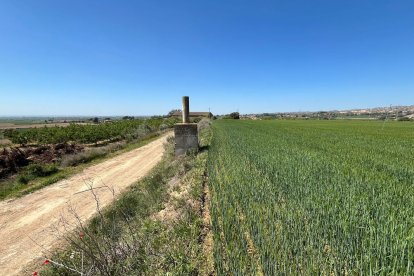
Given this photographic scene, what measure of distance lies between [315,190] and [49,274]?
5.91 m

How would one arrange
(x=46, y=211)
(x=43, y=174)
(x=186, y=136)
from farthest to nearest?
(x=43, y=174), (x=186, y=136), (x=46, y=211)

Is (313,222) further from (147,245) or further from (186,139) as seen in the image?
(186,139)

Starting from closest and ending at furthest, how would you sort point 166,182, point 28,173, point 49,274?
point 49,274, point 166,182, point 28,173

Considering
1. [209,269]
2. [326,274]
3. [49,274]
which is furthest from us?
[49,274]

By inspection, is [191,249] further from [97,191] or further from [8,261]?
[97,191]

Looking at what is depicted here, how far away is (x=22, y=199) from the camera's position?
11211 millimetres

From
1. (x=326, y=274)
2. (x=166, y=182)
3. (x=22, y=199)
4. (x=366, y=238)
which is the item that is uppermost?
(x=366, y=238)

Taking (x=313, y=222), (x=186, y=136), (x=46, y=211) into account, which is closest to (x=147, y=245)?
(x=313, y=222)

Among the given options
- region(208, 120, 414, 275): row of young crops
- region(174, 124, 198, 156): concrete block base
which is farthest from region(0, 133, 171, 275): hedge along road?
region(208, 120, 414, 275): row of young crops

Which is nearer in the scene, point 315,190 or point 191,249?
→ point 191,249

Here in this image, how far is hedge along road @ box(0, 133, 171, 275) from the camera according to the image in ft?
21.9

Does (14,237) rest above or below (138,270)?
below

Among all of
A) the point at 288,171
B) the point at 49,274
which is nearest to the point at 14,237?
the point at 49,274

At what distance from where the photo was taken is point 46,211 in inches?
377
